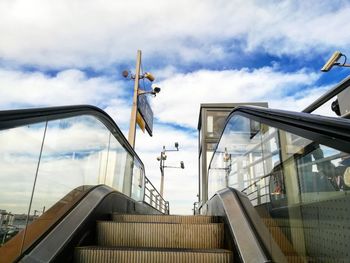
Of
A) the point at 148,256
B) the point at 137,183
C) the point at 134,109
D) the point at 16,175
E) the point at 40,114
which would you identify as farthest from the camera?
the point at 134,109

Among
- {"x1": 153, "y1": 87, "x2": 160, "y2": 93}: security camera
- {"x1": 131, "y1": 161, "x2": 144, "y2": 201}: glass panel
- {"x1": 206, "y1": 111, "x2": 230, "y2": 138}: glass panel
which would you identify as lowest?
{"x1": 131, "y1": 161, "x2": 144, "y2": 201}: glass panel

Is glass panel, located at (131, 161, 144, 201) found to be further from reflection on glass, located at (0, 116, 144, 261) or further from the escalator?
the escalator

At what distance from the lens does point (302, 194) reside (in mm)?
2023

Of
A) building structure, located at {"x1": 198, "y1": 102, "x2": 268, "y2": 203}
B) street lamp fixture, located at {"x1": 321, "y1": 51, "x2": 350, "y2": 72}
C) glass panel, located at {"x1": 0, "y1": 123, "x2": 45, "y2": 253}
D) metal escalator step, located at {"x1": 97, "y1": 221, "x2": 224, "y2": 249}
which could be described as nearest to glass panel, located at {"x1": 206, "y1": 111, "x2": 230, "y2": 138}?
building structure, located at {"x1": 198, "y1": 102, "x2": 268, "y2": 203}

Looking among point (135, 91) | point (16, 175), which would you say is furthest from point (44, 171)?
point (135, 91)

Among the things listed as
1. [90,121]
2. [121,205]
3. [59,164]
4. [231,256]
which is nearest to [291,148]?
[231,256]

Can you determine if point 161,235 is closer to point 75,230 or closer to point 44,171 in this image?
point 75,230

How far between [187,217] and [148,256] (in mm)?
1440

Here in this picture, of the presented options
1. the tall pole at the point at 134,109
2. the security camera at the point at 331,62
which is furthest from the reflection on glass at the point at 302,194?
the tall pole at the point at 134,109

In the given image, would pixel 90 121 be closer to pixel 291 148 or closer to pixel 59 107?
pixel 59 107

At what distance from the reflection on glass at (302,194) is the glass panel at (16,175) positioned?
5.71 feet

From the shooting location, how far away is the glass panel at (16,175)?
5.91 ft

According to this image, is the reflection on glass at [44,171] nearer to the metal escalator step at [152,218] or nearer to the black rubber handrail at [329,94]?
the metal escalator step at [152,218]

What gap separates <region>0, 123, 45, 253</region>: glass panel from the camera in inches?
70.9
